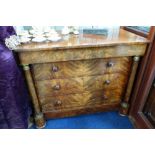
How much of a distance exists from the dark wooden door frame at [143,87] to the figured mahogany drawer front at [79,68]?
14 centimetres

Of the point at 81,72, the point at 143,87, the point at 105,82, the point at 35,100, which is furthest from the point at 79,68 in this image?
the point at 143,87

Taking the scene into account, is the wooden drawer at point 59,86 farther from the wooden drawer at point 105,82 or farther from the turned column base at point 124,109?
the turned column base at point 124,109

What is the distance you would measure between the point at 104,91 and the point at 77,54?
1.75 ft

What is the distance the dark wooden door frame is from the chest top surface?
0.42ft

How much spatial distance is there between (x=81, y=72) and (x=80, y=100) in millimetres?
339

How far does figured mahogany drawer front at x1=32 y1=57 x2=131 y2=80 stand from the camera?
3.65 feet

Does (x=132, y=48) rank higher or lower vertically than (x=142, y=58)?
higher

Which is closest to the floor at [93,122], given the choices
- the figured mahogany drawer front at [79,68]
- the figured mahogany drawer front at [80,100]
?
the figured mahogany drawer front at [80,100]

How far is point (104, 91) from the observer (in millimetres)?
1375

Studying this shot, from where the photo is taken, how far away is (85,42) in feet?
3.39
